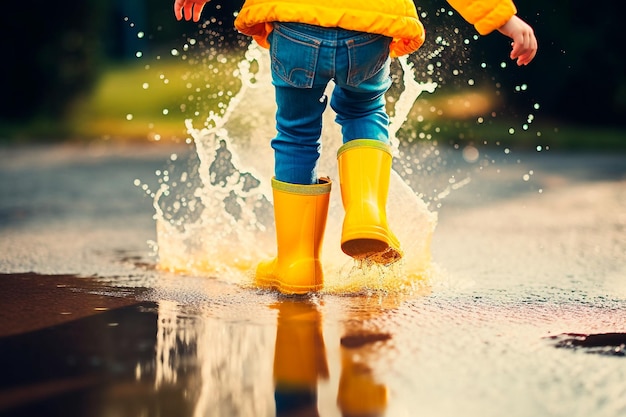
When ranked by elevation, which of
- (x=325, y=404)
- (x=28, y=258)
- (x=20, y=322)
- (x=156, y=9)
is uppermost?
(x=156, y=9)

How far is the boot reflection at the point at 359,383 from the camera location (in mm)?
1846

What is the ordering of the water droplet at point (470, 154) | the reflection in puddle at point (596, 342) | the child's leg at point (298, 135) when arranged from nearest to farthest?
the reflection in puddle at point (596, 342) → the child's leg at point (298, 135) → the water droplet at point (470, 154)

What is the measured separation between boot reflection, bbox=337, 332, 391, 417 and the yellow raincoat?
32.7 inches

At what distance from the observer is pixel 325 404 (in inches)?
73.9

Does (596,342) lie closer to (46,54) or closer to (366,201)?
(366,201)

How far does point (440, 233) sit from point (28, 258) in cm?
165

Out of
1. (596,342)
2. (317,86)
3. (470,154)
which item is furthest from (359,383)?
(470,154)

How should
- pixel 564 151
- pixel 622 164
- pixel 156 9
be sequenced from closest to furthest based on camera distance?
pixel 622 164, pixel 564 151, pixel 156 9

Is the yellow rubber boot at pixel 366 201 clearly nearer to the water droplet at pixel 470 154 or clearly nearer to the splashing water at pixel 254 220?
the splashing water at pixel 254 220

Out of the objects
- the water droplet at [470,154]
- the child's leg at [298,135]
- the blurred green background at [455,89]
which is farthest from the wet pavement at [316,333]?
the blurred green background at [455,89]

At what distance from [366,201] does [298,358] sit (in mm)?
683

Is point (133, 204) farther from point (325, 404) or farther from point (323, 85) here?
point (325, 404)

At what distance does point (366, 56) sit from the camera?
106 inches

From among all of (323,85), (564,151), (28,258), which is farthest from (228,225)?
(564,151)
